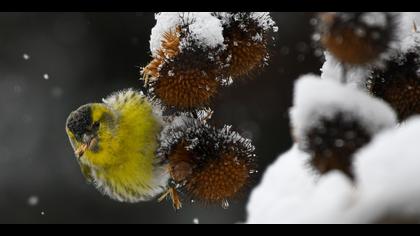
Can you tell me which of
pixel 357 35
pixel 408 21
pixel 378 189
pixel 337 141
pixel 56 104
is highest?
pixel 56 104

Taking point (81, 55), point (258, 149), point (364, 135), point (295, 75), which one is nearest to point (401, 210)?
point (364, 135)

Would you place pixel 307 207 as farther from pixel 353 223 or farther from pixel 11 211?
pixel 11 211

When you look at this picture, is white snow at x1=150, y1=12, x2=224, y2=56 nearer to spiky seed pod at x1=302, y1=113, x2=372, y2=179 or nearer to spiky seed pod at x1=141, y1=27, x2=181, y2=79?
spiky seed pod at x1=141, y1=27, x2=181, y2=79

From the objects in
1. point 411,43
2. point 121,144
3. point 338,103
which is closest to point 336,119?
point 338,103

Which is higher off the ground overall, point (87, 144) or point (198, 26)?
point (87, 144)

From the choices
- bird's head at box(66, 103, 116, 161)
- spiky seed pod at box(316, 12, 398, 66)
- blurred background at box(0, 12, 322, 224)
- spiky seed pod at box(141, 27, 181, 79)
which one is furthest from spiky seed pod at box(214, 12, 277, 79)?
blurred background at box(0, 12, 322, 224)

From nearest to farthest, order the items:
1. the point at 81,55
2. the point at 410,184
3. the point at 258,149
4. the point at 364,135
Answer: the point at 410,184 → the point at 364,135 → the point at 258,149 → the point at 81,55

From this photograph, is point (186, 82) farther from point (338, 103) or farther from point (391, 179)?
point (391, 179)
